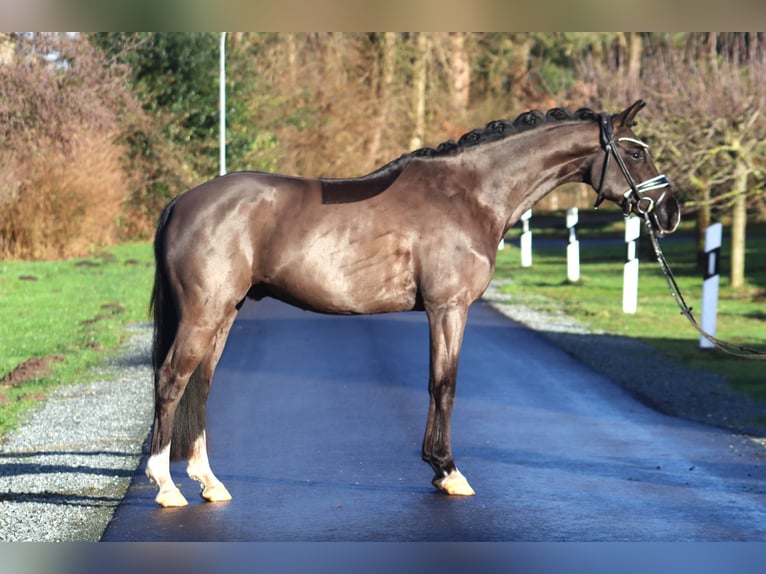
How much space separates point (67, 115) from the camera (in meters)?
26.8

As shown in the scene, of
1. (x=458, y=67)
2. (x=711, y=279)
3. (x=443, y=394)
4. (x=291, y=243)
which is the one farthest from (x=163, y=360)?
(x=458, y=67)

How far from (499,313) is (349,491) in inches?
465

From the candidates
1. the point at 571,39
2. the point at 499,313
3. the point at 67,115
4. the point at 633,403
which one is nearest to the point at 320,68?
the point at 571,39

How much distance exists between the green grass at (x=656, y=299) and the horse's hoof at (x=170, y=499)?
6.24 meters

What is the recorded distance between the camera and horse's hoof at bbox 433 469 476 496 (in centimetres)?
791

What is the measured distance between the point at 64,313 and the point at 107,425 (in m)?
8.95

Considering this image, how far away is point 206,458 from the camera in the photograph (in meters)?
7.94

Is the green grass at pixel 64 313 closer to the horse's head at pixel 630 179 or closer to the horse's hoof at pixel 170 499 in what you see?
the horse's hoof at pixel 170 499

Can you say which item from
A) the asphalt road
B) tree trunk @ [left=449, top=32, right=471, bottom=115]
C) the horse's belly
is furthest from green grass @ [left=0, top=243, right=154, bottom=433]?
tree trunk @ [left=449, top=32, right=471, bottom=115]

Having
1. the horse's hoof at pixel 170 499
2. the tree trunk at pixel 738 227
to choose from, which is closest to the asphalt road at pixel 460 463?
the horse's hoof at pixel 170 499

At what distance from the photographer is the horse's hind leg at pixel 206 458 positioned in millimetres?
7816

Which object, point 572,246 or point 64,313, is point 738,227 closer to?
point 572,246

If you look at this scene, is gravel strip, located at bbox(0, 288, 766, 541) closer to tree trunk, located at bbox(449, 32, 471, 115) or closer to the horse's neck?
the horse's neck
